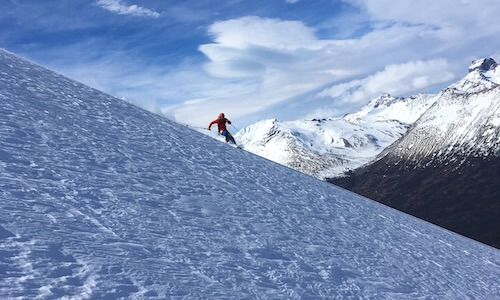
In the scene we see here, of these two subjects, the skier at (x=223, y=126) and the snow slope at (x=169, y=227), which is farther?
the skier at (x=223, y=126)

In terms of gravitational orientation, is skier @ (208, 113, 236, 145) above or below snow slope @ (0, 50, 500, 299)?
above

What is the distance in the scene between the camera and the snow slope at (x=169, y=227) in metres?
8.02

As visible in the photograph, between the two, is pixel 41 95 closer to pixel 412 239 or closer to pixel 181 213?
pixel 181 213

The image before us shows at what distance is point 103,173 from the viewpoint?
12898 mm

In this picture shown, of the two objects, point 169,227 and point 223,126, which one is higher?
point 223,126

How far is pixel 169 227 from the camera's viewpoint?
10.9m

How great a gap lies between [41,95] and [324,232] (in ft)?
41.1

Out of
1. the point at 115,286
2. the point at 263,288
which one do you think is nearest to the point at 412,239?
the point at 263,288

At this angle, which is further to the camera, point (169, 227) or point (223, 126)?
point (223, 126)

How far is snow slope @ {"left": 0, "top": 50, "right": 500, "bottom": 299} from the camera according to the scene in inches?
316

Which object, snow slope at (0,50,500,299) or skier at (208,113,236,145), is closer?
snow slope at (0,50,500,299)

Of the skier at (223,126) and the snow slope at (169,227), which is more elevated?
the skier at (223,126)

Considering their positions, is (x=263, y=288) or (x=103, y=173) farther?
(x=103, y=173)

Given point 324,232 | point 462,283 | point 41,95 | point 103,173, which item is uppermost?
point 41,95
